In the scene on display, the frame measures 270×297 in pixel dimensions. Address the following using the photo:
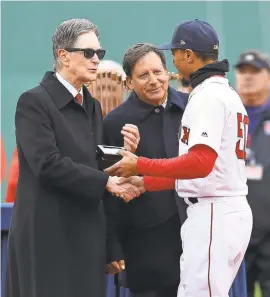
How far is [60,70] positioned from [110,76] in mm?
1296

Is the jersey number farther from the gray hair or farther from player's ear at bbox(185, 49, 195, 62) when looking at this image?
the gray hair

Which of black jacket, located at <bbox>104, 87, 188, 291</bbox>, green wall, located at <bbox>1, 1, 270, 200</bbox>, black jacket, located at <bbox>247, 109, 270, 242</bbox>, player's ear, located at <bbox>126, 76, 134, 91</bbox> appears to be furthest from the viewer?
green wall, located at <bbox>1, 1, 270, 200</bbox>

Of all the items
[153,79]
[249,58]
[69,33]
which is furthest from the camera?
[249,58]

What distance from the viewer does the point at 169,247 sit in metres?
4.39

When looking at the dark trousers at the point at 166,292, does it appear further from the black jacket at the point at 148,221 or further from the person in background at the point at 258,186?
the person in background at the point at 258,186

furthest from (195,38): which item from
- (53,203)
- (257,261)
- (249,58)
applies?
(257,261)

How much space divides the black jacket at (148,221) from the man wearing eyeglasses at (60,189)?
0.33 metres

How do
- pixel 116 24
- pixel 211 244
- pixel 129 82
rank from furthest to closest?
pixel 116 24, pixel 129 82, pixel 211 244

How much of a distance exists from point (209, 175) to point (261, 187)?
5.14 feet

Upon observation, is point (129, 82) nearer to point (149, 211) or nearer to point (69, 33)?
point (69, 33)

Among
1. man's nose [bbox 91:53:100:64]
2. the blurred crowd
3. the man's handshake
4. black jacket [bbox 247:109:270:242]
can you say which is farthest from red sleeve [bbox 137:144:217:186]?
black jacket [bbox 247:109:270:242]

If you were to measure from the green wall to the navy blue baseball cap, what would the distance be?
22.5 feet

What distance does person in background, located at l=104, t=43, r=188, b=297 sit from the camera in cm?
438

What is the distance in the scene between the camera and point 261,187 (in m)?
5.46
